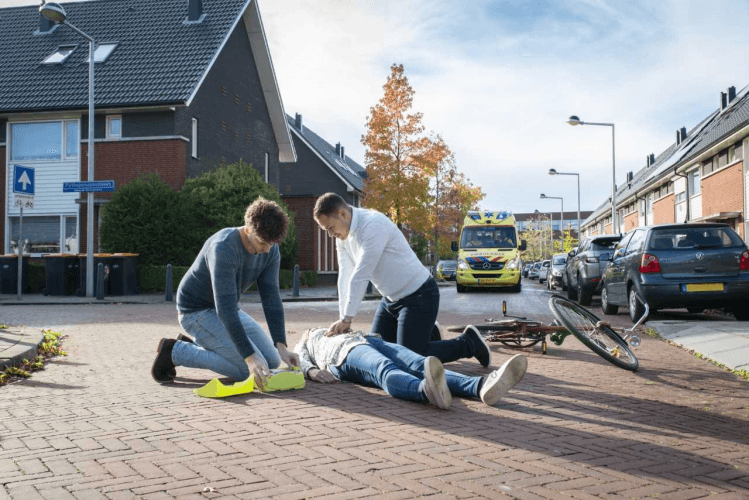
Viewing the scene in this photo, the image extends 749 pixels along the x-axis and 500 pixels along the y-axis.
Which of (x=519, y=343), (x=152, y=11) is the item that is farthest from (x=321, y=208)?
(x=152, y=11)

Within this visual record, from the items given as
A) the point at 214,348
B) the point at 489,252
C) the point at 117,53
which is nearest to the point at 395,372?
the point at 214,348

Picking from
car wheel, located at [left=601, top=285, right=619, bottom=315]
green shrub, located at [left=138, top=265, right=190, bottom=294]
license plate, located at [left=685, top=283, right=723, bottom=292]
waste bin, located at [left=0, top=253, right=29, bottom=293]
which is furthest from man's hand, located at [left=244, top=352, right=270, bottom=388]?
waste bin, located at [left=0, top=253, right=29, bottom=293]

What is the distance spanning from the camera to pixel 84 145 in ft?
79.4

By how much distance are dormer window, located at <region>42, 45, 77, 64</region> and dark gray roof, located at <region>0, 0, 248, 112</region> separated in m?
0.20

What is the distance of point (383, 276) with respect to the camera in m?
5.57

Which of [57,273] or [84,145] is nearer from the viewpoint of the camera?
[57,273]

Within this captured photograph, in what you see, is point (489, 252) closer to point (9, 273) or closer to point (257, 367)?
point (9, 273)

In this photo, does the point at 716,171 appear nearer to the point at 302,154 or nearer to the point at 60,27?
Answer: the point at 302,154

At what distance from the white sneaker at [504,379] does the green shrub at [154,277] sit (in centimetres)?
1679

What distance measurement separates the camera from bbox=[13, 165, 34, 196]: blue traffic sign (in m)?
16.4

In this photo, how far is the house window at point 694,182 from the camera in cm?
A: 3100

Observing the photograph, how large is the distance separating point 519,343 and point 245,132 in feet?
77.9

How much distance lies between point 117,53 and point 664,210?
2839cm

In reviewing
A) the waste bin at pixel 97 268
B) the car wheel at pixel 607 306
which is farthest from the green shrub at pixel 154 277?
the car wheel at pixel 607 306
